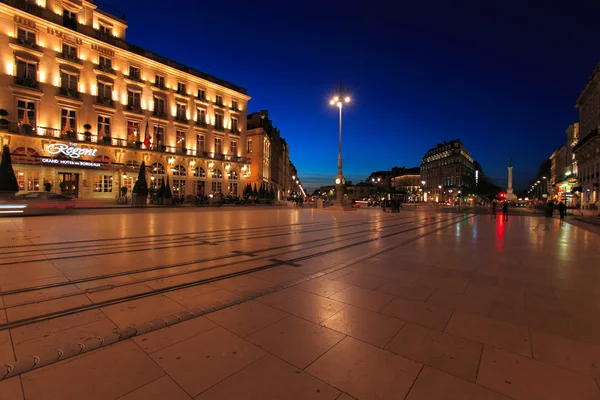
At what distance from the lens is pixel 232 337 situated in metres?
2.97

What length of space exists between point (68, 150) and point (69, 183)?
3.53 m

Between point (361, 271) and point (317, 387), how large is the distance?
3652mm

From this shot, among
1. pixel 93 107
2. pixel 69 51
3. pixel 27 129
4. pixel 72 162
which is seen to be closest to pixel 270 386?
pixel 72 162

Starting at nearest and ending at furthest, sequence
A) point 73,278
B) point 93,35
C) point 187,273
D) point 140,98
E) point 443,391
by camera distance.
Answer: point 443,391, point 73,278, point 187,273, point 93,35, point 140,98

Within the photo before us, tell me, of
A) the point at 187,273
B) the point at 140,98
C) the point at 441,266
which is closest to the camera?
the point at 187,273

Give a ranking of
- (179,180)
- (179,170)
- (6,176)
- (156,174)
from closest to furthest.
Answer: (6,176) < (156,174) < (179,180) < (179,170)

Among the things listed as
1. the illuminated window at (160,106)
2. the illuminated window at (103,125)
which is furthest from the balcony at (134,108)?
the illuminated window at (103,125)

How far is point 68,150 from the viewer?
29.0m

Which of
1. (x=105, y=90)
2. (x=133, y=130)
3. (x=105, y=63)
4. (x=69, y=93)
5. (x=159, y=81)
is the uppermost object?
(x=159, y=81)

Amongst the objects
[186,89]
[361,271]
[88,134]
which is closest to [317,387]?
[361,271]

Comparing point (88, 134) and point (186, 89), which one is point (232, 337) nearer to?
point (88, 134)

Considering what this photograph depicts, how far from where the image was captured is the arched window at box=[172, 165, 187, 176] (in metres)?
39.4

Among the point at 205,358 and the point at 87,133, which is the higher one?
the point at 87,133

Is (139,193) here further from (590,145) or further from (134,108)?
(590,145)
